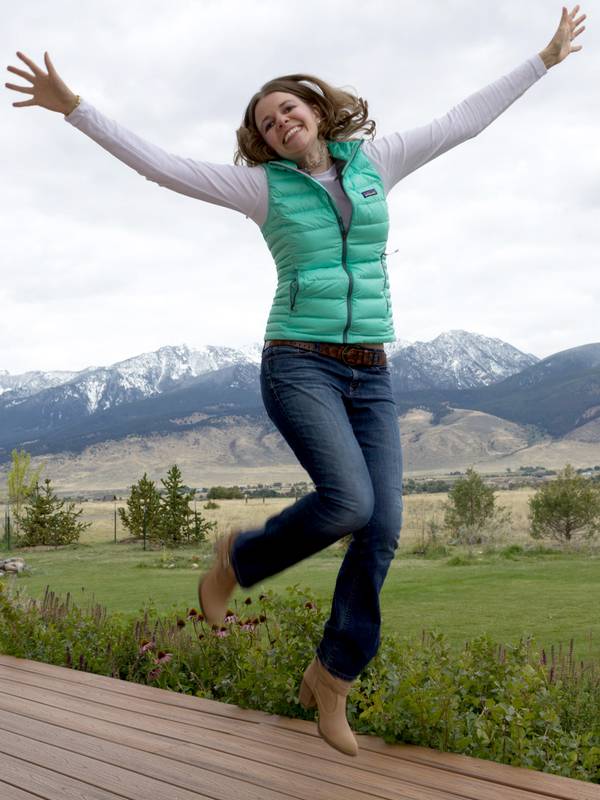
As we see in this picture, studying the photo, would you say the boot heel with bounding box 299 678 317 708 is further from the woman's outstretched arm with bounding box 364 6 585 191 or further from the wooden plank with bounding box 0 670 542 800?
the woman's outstretched arm with bounding box 364 6 585 191

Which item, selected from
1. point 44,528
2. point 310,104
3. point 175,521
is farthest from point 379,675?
point 44,528

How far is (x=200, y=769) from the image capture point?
262 cm

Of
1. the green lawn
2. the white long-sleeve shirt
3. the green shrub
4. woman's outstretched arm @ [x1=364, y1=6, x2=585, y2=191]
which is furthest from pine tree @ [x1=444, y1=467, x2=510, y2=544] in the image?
the white long-sleeve shirt

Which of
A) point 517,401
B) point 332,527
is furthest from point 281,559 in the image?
point 517,401

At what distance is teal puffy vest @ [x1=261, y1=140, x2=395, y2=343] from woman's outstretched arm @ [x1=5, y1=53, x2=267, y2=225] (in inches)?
3.0

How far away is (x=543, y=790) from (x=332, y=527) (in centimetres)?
88

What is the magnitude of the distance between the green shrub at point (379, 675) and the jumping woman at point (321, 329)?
0.39 metres

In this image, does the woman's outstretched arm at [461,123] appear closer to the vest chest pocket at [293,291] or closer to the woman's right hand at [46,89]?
the vest chest pocket at [293,291]

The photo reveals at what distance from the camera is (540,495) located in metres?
21.2

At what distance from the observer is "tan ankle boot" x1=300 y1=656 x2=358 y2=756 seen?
2.68m

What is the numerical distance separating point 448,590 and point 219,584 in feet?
28.4

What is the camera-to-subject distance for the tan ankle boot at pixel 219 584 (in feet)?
9.55

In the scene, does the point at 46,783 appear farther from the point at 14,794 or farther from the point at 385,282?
the point at 385,282

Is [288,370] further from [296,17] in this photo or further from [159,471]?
[159,471]
